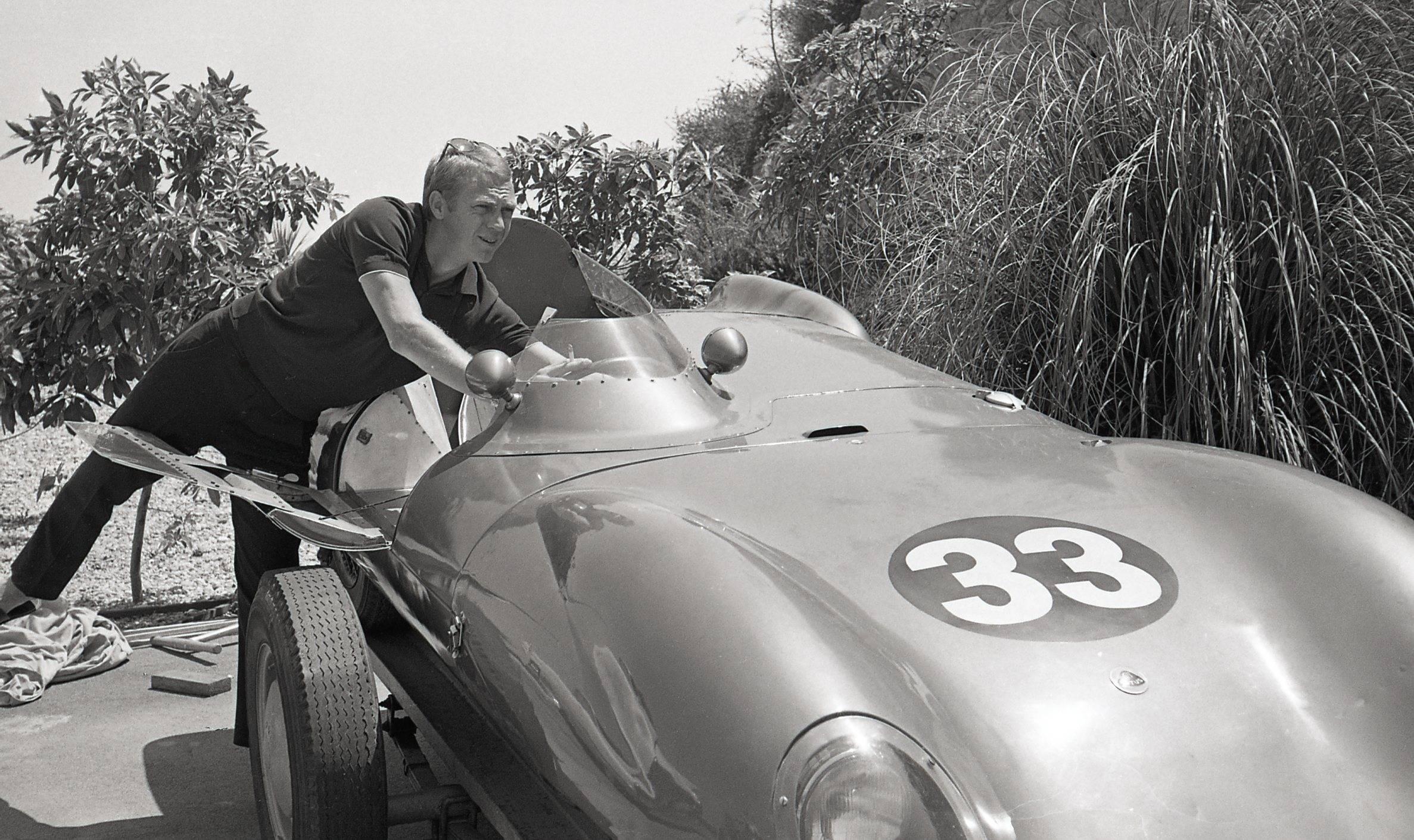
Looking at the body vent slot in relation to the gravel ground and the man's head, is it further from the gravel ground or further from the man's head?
the gravel ground

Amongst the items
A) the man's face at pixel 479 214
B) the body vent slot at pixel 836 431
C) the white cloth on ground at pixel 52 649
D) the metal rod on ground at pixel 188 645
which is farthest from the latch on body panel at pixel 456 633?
the metal rod on ground at pixel 188 645

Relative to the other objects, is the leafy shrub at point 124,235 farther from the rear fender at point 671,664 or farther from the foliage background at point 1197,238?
the rear fender at point 671,664

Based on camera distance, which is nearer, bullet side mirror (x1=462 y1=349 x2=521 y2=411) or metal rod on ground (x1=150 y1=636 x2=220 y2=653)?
bullet side mirror (x1=462 y1=349 x2=521 y2=411)

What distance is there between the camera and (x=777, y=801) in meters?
1.55

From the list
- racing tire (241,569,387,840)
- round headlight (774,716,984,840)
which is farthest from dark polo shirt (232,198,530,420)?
round headlight (774,716,984,840)

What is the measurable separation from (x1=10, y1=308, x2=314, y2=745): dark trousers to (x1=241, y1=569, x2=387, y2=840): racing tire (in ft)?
2.44

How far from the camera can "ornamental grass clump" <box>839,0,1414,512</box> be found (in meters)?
3.94

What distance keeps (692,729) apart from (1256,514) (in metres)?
1.18

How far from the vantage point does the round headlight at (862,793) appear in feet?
5.02

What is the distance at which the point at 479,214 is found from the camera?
3.19 m

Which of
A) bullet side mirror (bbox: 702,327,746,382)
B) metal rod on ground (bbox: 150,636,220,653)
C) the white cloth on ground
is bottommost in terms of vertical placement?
metal rod on ground (bbox: 150,636,220,653)

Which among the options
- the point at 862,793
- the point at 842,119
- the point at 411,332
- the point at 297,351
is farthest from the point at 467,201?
the point at 842,119

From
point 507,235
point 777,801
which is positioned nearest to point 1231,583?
point 777,801

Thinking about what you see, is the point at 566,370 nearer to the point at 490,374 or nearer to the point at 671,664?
the point at 490,374
